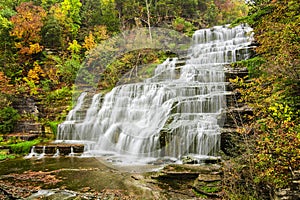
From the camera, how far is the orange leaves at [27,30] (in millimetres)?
17516

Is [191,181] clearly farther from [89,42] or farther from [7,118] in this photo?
[89,42]

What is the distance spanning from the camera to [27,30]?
1777 cm

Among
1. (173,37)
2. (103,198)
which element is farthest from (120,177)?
(173,37)

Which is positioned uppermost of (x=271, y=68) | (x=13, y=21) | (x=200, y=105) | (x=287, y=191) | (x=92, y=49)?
(x=13, y=21)

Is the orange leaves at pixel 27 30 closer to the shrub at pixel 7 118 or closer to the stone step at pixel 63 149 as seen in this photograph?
the shrub at pixel 7 118

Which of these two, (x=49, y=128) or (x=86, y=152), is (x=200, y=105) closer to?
(x=86, y=152)

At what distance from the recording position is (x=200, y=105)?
10.1 m

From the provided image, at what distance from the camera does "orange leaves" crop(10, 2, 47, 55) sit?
57.5 ft

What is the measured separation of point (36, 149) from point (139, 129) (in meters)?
4.69

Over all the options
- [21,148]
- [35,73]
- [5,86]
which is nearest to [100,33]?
[35,73]

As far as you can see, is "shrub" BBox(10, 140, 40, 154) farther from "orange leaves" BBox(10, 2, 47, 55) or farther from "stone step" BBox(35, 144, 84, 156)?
"orange leaves" BBox(10, 2, 47, 55)

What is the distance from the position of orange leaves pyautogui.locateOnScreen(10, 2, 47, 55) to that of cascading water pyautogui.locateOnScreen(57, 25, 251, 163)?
5943mm

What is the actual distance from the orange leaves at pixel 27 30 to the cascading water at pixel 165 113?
5.94 metres

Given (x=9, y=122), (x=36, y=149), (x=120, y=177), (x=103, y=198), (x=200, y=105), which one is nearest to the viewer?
(x=103, y=198)
